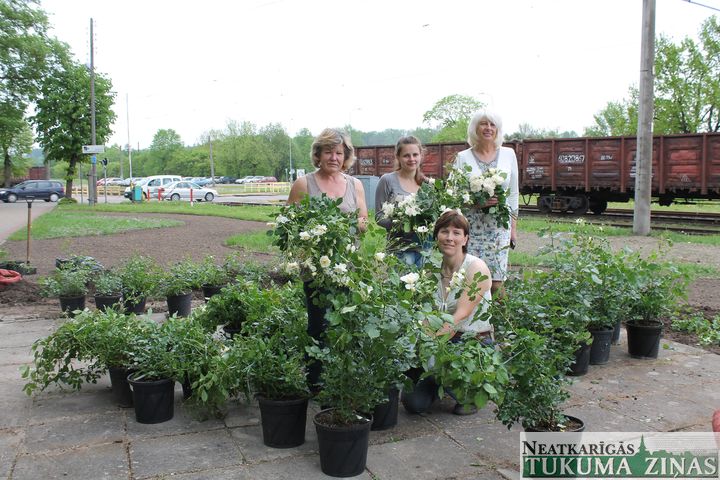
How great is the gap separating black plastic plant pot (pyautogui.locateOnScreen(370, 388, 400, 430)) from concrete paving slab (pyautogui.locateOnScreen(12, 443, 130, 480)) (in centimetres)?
139

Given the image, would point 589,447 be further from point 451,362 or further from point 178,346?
point 178,346

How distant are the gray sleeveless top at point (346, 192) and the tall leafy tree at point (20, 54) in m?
22.3

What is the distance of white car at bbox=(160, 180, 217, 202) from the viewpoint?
135 feet

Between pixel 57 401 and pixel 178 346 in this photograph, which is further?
pixel 57 401

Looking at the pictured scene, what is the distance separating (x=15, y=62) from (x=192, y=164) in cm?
7678

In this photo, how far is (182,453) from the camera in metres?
3.57

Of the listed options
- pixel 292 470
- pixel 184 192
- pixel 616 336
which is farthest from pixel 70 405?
pixel 184 192

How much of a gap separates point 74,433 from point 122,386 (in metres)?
0.47

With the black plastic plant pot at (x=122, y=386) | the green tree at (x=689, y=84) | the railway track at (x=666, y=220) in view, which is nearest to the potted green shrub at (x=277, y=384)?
the black plastic plant pot at (x=122, y=386)

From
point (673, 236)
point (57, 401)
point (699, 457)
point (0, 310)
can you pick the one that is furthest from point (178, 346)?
point (673, 236)

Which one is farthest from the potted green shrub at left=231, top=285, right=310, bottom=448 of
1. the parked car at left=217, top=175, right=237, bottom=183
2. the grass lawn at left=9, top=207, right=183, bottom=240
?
the parked car at left=217, top=175, right=237, bottom=183

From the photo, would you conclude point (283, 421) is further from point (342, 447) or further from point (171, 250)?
point (171, 250)

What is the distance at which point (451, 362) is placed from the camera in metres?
3.12

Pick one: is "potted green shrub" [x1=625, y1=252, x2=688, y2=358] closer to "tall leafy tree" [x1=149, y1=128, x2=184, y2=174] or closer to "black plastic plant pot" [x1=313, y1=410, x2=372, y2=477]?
"black plastic plant pot" [x1=313, y1=410, x2=372, y2=477]
